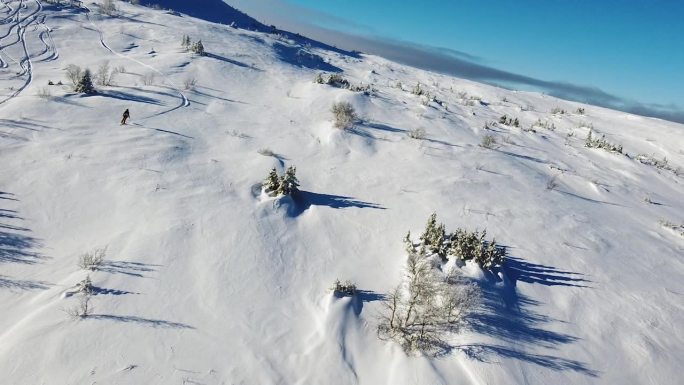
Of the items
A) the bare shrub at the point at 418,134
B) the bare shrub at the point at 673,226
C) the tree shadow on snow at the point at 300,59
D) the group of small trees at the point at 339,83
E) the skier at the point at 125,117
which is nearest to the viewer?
the bare shrub at the point at 673,226

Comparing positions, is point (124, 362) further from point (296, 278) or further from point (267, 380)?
point (296, 278)

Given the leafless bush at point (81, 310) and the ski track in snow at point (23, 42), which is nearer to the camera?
the leafless bush at point (81, 310)

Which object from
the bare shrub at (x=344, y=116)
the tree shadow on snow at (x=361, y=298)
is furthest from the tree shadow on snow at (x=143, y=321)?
the bare shrub at (x=344, y=116)

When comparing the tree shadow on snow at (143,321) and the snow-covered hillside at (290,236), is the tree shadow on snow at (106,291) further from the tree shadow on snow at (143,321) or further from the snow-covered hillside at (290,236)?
the tree shadow on snow at (143,321)

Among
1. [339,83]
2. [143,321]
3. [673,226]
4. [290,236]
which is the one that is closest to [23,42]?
[339,83]

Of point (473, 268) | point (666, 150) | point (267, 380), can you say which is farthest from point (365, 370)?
point (666, 150)
